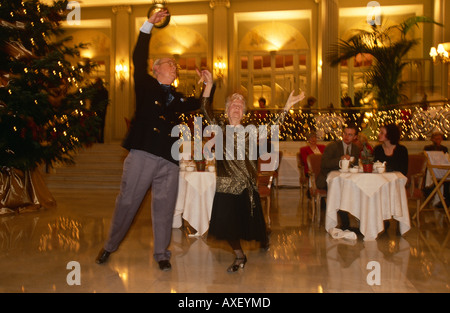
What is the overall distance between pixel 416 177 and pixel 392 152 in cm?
66

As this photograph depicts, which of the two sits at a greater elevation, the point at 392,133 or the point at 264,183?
the point at 392,133

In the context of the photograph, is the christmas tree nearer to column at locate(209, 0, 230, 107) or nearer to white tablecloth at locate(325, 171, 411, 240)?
white tablecloth at locate(325, 171, 411, 240)

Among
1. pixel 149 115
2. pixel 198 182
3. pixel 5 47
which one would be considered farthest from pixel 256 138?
pixel 5 47

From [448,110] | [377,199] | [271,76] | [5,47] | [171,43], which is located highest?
[171,43]

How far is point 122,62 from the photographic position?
51.3ft

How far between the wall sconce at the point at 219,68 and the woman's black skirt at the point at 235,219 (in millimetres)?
11628

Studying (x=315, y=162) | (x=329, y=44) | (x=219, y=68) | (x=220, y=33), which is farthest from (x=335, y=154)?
(x=220, y=33)

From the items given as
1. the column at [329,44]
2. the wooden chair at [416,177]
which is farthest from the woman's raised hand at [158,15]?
the column at [329,44]

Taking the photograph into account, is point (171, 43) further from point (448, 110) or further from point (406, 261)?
point (406, 261)

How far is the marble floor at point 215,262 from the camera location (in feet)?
10.7

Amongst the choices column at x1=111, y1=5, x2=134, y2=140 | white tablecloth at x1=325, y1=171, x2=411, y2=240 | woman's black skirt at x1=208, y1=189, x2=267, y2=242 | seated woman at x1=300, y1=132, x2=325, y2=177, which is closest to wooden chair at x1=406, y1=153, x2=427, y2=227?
white tablecloth at x1=325, y1=171, x2=411, y2=240

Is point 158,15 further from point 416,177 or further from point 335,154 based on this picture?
point 416,177
